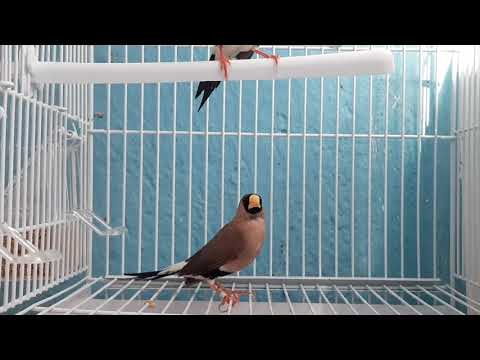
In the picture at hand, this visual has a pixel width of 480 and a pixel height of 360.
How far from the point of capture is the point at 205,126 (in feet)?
5.27

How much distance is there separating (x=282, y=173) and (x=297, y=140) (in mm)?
114

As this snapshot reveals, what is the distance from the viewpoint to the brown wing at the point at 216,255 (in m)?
1.25

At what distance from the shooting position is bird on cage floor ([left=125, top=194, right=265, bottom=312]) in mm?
1250

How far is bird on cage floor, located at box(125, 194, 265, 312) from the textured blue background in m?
0.30

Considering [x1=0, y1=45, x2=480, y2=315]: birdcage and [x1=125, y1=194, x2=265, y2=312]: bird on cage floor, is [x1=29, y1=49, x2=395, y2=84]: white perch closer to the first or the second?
[x1=125, y1=194, x2=265, y2=312]: bird on cage floor

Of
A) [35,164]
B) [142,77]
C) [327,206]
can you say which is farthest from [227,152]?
[142,77]

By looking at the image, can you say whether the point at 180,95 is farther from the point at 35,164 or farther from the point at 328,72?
the point at 328,72

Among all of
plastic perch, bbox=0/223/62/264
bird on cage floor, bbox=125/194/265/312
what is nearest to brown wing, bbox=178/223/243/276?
bird on cage floor, bbox=125/194/265/312

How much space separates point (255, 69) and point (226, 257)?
20.5 inches

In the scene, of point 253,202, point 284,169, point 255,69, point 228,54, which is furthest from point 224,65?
point 284,169

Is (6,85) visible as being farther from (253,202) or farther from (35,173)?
(253,202)

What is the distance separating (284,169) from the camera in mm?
1641

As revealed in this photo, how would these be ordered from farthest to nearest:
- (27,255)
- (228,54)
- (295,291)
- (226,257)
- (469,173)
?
1. (295,291)
2. (469,173)
3. (226,257)
4. (228,54)
5. (27,255)

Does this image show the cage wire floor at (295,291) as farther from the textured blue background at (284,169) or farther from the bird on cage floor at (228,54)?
the bird on cage floor at (228,54)
